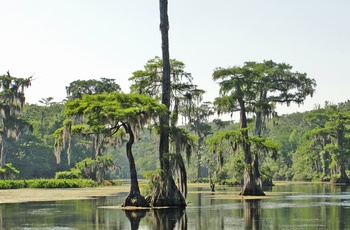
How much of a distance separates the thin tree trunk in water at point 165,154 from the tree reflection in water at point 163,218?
155cm

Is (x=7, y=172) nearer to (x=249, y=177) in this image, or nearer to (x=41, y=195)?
(x=41, y=195)

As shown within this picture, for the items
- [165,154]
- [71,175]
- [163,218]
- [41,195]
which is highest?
[165,154]

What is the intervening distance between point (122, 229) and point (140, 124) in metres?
12.1

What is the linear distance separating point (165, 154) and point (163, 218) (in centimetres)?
827

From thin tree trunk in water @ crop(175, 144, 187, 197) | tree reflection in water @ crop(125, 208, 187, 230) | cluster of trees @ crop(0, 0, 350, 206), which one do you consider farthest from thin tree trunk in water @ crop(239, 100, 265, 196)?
tree reflection in water @ crop(125, 208, 187, 230)

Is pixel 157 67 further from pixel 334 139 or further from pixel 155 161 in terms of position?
pixel 155 161

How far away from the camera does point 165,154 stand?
3478 cm

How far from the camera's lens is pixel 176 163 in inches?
1375

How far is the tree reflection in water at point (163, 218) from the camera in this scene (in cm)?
2322

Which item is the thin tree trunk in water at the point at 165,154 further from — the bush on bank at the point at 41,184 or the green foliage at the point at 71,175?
the green foliage at the point at 71,175

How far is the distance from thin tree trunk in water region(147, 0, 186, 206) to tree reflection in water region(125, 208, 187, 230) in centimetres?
155

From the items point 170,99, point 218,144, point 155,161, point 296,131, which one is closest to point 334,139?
point 296,131

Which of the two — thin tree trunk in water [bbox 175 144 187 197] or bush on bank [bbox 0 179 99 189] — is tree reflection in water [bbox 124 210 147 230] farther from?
bush on bank [bbox 0 179 99 189]

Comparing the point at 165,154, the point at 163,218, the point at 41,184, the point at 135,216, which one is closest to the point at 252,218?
the point at 163,218
